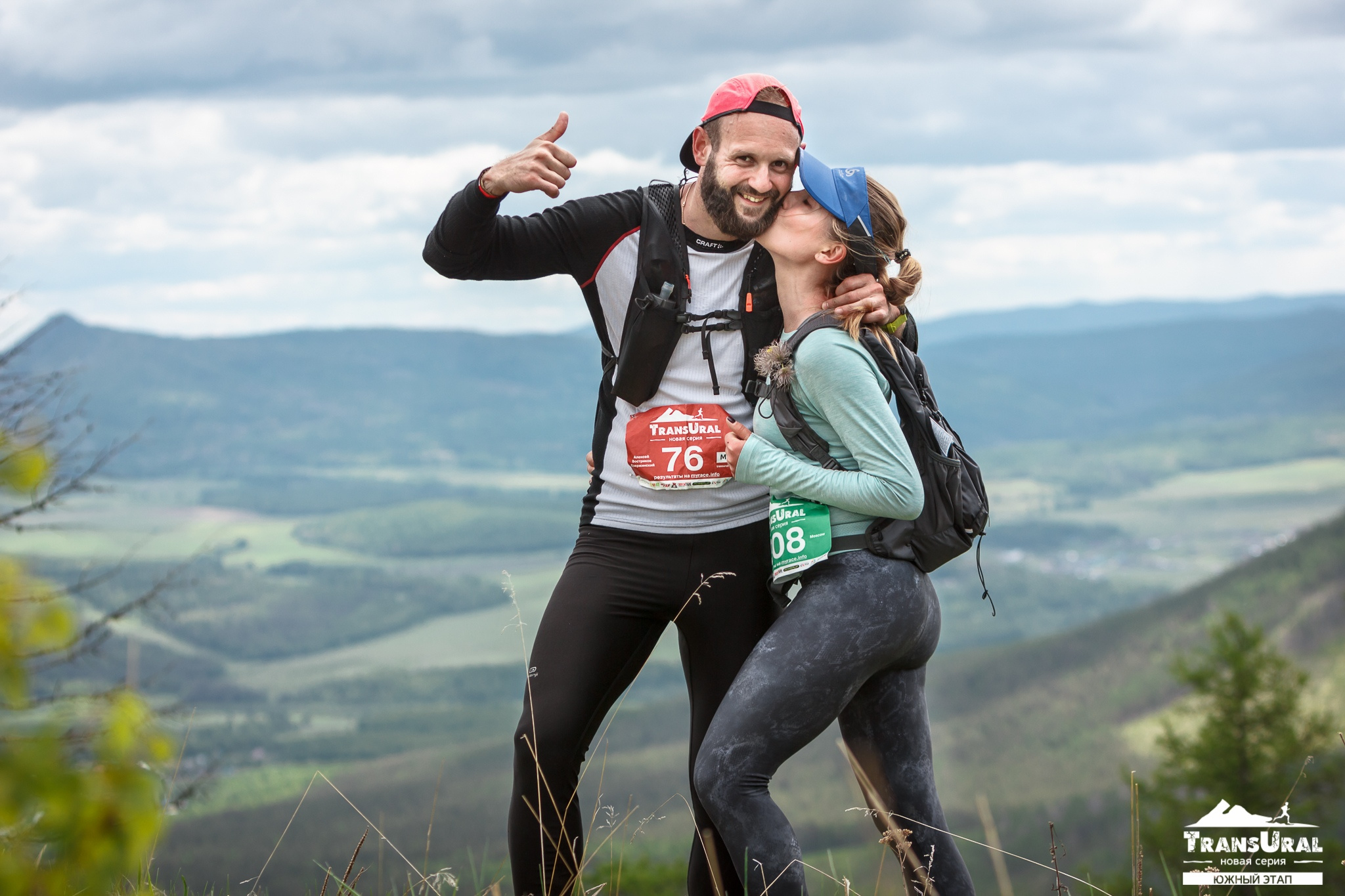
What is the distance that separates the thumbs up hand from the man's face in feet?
1.40

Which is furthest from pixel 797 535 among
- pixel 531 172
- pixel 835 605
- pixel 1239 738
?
pixel 1239 738

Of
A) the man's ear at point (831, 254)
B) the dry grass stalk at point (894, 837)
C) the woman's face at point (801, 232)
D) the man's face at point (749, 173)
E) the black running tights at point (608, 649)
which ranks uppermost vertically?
the man's face at point (749, 173)

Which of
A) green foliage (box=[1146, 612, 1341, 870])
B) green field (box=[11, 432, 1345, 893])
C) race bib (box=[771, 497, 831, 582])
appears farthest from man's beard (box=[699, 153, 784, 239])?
green field (box=[11, 432, 1345, 893])

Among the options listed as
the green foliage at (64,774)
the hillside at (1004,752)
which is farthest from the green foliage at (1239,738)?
the green foliage at (64,774)

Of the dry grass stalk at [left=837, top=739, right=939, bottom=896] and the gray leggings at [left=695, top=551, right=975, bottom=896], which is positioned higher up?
the gray leggings at [left=695, top=551, right=975, bottom=896]

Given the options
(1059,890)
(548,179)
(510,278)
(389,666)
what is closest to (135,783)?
(1059,890)

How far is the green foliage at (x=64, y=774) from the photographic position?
811 mm

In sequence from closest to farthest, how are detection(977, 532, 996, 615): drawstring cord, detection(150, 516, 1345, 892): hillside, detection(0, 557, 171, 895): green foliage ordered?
detection(0, 557, 171, 895): green foliage, detection(977, 532, 996, 615): drawstring cord, detection(150, 516, 1345, 892): hillside

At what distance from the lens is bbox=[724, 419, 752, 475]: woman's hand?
3.09 m

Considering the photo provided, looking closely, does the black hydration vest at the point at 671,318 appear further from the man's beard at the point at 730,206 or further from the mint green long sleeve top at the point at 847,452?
the mint green long sleeve top at the point at 847,452

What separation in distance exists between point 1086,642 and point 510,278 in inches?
5638

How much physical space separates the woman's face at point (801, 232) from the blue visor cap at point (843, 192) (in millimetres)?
43

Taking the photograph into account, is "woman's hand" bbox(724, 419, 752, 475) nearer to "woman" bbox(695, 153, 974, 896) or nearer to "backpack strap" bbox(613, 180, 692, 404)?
"woman" bbox(695, 153, 974, 896)

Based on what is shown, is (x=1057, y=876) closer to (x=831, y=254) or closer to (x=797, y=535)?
(x=797, y=535)
